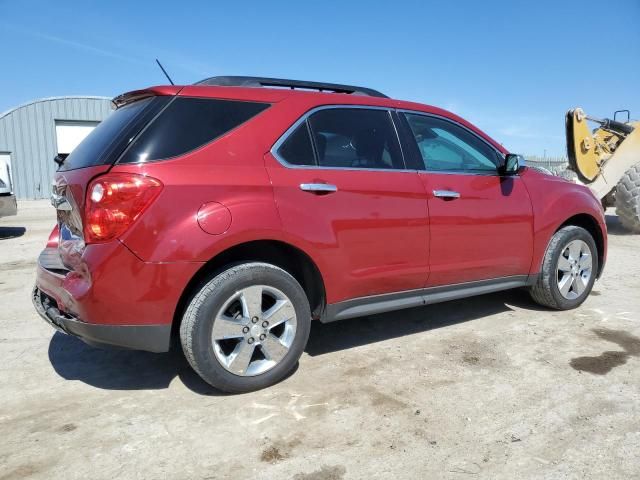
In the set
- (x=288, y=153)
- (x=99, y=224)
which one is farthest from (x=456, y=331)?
(x=99, y=224)

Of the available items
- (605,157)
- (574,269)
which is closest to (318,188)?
(574,269)

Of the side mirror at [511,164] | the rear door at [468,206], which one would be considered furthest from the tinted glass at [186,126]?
the side mirror at [511,164]

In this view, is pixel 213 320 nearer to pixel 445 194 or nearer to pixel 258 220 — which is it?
pixel 258 220

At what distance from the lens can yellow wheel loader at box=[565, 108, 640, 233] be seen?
9328 mm

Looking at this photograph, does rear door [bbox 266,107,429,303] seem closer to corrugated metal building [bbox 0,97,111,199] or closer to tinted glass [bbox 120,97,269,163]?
tinted glass [bbox 120,97,269,163]

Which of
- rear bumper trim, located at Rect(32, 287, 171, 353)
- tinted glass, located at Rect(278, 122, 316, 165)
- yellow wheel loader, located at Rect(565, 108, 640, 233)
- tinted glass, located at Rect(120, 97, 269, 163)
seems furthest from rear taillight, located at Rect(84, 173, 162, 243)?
yellow wheel loader, located at Rect(565, 108, 640, 233)

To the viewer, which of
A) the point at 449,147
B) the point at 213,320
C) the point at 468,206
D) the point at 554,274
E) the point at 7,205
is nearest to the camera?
the point at 213,320

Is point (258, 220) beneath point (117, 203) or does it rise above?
beneath

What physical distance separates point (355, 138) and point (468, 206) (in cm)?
101

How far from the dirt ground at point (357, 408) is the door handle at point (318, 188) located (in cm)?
115

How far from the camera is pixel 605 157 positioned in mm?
9703

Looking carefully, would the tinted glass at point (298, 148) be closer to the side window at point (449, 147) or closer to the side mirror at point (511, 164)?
the side window at point (449, 147)

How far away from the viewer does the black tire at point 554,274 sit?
4328mm

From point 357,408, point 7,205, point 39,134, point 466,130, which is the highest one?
point 39,134
